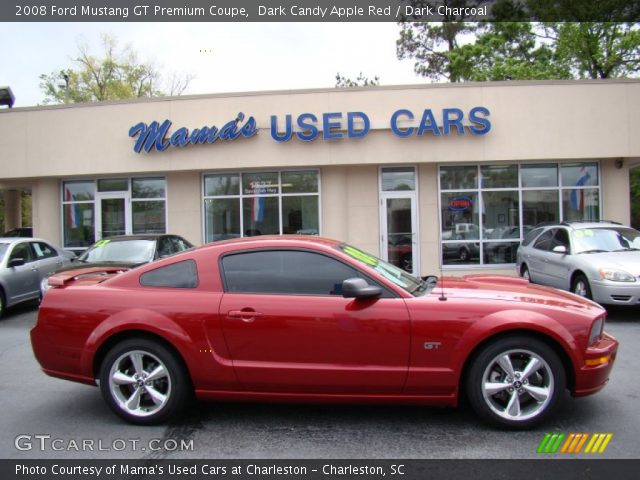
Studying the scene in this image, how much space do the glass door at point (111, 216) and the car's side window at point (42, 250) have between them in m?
3.55

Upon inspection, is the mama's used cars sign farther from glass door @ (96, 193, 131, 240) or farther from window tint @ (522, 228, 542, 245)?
window tint @ (522, 228, 542, 245)

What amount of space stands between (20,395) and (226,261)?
107 inches

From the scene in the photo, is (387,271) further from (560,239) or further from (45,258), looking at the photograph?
(45,258)

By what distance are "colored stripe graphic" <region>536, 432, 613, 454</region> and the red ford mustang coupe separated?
0.18 m

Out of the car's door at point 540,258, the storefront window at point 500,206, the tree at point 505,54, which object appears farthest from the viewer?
the tree at point 505,54

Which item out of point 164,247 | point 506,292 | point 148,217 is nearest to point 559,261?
point 506,292

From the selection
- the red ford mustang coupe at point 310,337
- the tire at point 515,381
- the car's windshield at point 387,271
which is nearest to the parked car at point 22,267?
the red ford mustang coupe at point 310,337

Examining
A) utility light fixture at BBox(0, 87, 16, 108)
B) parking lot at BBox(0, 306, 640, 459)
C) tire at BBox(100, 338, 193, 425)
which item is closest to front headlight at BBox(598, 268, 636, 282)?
parking lot at BBox(0, 306, 640, 459)

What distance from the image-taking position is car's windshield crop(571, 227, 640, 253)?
29.1 feet

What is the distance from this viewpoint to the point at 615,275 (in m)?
7.82

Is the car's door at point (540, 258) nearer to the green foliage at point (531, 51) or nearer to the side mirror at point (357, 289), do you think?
the side mirror at point (357, 289)

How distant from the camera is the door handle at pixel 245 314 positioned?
3943 millimetres

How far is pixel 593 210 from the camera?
44.2ft
